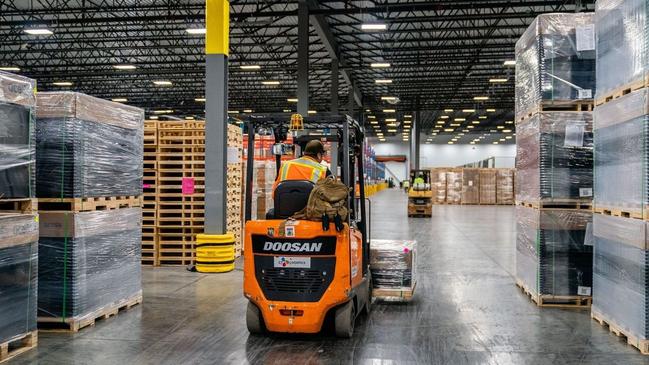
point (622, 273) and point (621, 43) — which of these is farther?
point (621, 43)

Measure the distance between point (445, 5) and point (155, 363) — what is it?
1539 cm

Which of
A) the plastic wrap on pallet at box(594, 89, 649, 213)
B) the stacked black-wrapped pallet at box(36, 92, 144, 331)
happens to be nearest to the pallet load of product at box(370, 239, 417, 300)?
the plastic wrap on pallet at box(594, 89, 649, 213)

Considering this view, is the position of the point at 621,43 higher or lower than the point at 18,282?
higher

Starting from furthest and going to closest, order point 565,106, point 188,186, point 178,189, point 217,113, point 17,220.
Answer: point 178,189, point 188,186, point 217,113, point 565,106, point 17,220

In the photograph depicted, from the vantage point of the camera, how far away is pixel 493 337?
519cm

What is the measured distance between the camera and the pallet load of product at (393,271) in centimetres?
640

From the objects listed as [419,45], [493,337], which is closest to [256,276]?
[493,337]

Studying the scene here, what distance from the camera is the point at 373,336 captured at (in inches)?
204

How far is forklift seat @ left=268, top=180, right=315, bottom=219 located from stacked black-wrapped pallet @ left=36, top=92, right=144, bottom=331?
2105mm

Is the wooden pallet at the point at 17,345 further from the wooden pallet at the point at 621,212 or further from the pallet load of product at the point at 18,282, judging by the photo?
the wooden pallet at the point at 621,212

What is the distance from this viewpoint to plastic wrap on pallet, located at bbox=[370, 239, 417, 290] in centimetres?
639

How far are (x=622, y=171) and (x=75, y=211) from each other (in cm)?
546

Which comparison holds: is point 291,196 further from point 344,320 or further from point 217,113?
point 217,113

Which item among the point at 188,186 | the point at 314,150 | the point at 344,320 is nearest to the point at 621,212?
the point at 344,320
